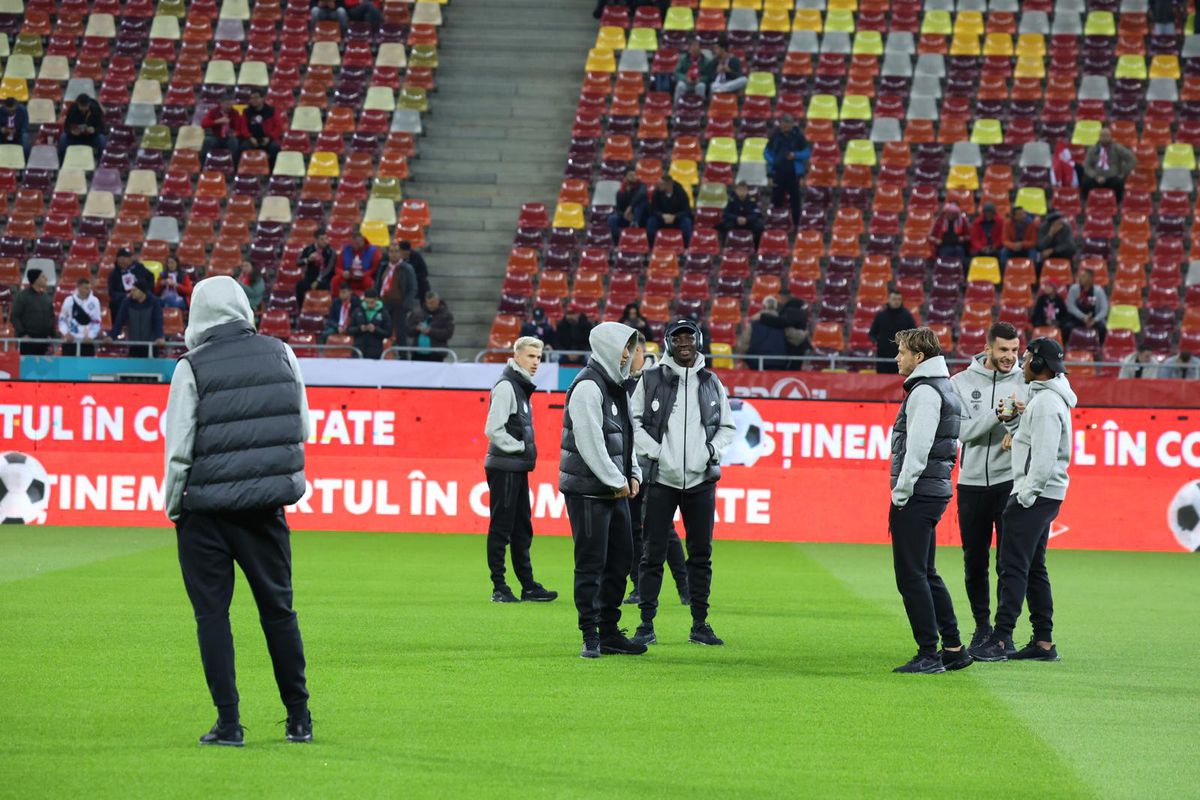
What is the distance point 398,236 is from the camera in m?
28.9

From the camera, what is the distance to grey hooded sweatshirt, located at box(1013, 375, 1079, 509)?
1021 centimetres

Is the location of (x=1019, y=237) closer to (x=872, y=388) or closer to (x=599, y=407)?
(x=872, y=388)

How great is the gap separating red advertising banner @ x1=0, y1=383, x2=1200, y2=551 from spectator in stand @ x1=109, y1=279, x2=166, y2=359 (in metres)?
4.33

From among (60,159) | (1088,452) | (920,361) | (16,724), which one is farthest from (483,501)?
(60,159)

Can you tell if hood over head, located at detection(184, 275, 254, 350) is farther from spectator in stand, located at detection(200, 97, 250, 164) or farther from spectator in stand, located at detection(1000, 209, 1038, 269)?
spectator in stand, located at detection(200, 97, 250, 164)

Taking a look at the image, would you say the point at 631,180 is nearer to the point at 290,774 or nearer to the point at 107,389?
the point at 107,389

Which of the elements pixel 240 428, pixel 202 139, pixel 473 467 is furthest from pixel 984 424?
pixel 202 139

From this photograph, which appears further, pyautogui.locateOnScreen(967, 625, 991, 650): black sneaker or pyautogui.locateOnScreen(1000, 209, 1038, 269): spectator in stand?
pyautogui.locateOnScreen(1000, 209, 1038, 269): spectator in stand

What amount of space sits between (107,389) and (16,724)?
505 inches

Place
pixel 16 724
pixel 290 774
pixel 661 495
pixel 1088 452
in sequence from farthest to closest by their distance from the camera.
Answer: pixel 1088 452 < pixel 661 495 < pixel 16 724 < pixel 290 774


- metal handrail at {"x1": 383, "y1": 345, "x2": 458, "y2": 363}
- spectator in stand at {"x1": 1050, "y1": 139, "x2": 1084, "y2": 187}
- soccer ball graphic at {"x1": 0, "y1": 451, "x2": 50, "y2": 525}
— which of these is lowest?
soccer ball graphic at {"x1": 0, "y1": 451, "x2": 50, "y2": 525}

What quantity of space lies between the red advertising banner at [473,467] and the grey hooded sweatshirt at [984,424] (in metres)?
8.57

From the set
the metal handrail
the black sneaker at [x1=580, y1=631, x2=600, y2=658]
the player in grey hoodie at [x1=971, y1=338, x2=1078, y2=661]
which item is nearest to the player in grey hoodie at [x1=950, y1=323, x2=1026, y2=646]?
the player in grey hoodie at [x1=971, y1=338, x2=1078, y2=661]

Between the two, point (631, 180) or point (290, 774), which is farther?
point (631, 180)
